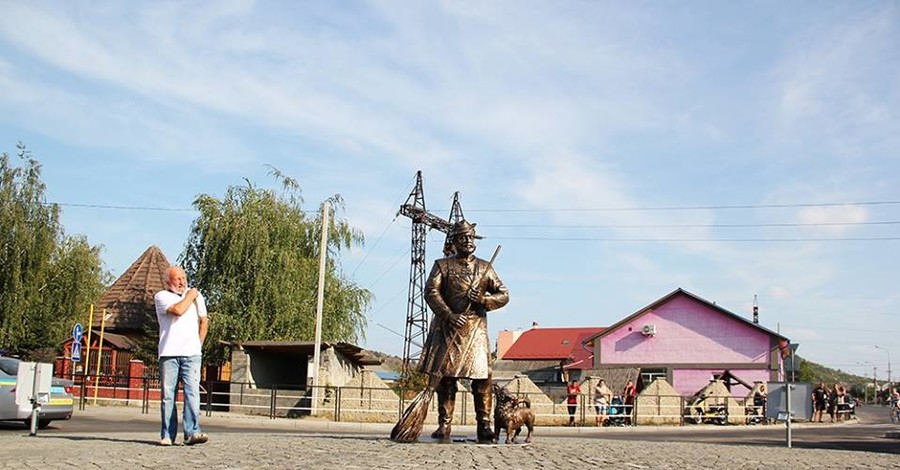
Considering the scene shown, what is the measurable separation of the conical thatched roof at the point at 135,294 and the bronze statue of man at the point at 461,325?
33984 mm

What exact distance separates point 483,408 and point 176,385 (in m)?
3.89

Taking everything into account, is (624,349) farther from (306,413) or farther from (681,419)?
(306,413)

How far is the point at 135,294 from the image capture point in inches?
1822

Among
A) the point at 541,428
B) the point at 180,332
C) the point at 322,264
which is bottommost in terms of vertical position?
the point at 541,428

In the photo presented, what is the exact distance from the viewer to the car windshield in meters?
17.1

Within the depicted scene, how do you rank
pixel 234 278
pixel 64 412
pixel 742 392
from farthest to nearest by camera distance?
pixel 742 392
pixel 234 278
pixel 64 412

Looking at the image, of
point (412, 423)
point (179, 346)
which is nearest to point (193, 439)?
point (179, 346)

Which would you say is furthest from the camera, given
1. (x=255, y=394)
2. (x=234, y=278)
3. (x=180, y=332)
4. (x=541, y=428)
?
(x=234, y=278)

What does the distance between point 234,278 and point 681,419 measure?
1947 cm

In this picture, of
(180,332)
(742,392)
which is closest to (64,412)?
(180,332)

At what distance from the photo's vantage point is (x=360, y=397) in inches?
1059

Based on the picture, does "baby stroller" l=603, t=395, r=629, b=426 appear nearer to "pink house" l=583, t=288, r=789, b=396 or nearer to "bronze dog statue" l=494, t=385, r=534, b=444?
"pink house" l=583, t=288, r=789, b=396

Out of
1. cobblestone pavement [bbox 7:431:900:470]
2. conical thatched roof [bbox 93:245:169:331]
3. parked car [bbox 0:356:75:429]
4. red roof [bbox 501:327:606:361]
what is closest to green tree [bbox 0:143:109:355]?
conical thatched roof [bbox 93:245:169:331]

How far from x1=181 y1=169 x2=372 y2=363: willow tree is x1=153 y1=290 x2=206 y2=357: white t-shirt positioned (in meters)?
28.5
